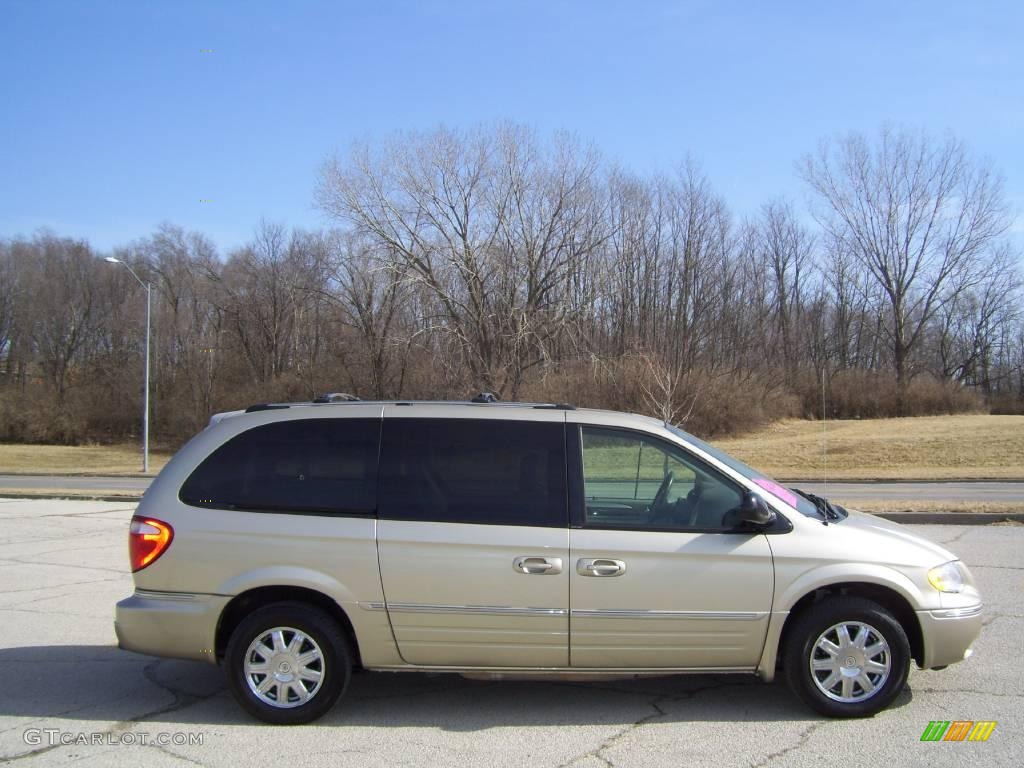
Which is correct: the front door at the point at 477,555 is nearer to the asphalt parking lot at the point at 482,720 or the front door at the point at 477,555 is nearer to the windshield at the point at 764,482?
the asphalt parking lot at the point at 482,720

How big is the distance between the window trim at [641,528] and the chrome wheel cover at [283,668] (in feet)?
5.56

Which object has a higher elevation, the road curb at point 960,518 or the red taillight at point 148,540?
the red taillight at point 148,540

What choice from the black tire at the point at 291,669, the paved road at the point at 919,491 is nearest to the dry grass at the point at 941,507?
the paved road at the point at 919,491

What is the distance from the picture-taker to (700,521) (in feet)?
16.1

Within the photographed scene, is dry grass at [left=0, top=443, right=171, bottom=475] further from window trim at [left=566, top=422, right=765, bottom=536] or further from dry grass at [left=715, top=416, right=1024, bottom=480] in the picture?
window trim at [left=566, top=422, right=765, bottom=536]

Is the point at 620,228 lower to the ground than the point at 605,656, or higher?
higher

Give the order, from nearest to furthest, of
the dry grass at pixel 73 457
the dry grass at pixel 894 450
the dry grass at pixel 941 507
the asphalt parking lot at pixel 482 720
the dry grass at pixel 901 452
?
the asphalt parking lot at pixel 482 720 < the dry grass at pixel 941 507 < the dry grass at pixel 901 452 < the dry grass at pixel 894 450 < the dry grass at pixel 73 457

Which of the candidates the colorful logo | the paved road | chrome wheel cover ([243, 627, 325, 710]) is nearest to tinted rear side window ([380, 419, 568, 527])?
chrome wheel cover ([243, 627, 325, 710])

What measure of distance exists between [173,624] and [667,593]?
2.86 metres

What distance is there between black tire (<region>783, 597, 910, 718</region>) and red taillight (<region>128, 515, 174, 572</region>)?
145 inches

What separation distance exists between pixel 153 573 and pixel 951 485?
2163 centimetres

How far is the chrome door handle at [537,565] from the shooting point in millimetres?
4711

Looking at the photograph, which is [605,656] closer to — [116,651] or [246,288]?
[116,651]

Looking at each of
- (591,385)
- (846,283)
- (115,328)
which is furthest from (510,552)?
→ (115,328)
